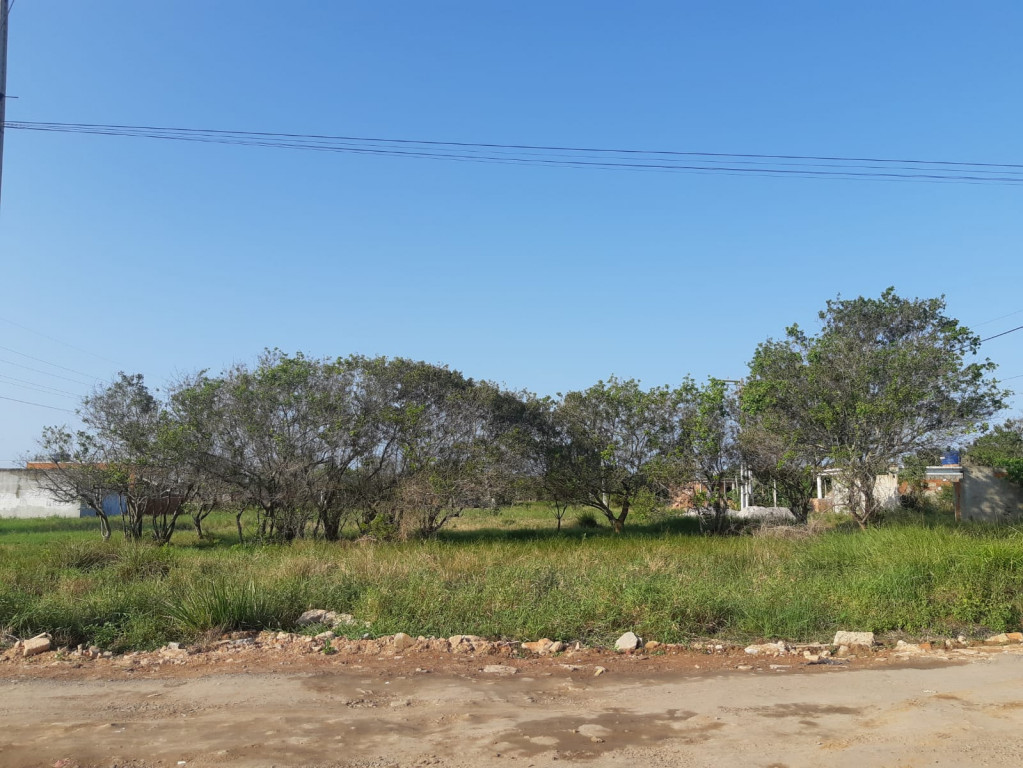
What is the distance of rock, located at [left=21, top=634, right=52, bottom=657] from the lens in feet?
24.8

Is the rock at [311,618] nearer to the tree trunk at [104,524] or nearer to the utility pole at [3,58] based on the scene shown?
the utility pole at [3,58]

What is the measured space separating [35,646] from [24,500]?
3461 centimetres

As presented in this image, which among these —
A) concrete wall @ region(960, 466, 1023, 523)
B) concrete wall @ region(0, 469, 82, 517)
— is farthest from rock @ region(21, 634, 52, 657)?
concrete wall @ region(0, 469, 82, 517)

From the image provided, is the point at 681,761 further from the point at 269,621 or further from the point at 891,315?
the point at 891,315

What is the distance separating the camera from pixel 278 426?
64.5 feet

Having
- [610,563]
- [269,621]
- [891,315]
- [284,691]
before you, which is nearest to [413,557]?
[610,563]

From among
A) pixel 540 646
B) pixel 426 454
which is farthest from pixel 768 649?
pixel 426 454

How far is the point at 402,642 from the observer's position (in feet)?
25.4

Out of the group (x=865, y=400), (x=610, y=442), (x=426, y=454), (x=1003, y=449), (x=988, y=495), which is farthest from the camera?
(x=1003, y=449)

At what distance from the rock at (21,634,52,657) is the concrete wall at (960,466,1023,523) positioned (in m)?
21.9

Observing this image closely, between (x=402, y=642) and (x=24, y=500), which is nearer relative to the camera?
(x=402, y=642)

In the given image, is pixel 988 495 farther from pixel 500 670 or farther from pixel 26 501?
pixel 26 501

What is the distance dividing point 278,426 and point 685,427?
11786 millimetres

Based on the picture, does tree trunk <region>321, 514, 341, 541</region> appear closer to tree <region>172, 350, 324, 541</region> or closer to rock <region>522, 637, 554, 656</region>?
tree <region>172, 350, 324, 541</region>
